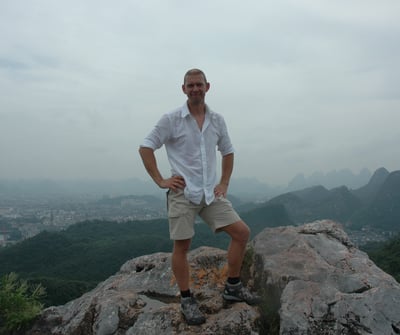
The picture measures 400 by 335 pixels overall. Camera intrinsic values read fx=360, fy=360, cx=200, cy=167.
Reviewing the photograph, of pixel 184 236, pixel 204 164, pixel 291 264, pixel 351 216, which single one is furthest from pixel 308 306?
pixel 351 216

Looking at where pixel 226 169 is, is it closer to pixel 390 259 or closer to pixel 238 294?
pixel 238 294

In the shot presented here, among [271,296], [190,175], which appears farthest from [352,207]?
[190,175]

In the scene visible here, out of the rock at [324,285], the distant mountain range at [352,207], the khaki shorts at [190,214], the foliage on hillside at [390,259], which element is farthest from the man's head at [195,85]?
the distant mountain range at [352,207]

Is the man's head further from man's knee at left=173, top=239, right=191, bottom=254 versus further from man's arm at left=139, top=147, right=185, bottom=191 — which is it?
man's knee at left=173, top=239, right=191, bottom=254

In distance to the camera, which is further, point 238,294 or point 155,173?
point 238,294

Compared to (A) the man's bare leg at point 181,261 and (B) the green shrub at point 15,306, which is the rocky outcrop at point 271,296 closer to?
(B) the green shrub at point 15,306

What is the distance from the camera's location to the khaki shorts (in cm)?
431

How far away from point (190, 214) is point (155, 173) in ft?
2.16

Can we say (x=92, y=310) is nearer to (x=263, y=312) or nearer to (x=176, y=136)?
(x=263, y=312)

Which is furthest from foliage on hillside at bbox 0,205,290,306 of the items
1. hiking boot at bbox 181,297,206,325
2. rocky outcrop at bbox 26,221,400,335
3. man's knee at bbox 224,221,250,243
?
man's knee at bbox 224,221,250,243

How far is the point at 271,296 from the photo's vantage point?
485 centimetres

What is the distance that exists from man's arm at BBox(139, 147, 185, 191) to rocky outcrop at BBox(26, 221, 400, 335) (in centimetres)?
176

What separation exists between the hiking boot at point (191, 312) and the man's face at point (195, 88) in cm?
251

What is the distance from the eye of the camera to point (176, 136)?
4.36 meters
